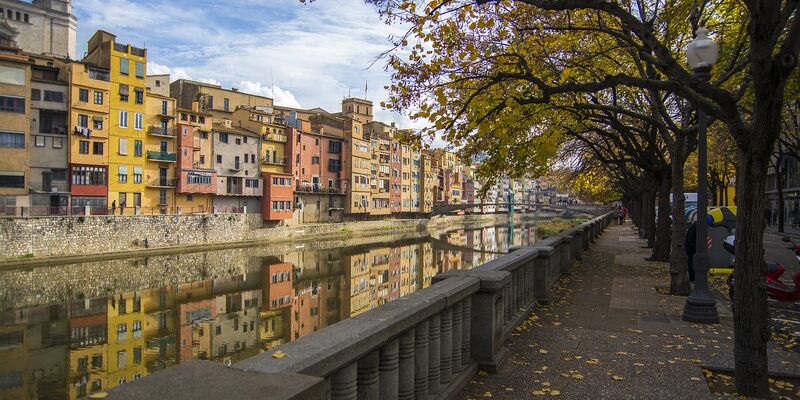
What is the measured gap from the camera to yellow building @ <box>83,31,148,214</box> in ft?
150

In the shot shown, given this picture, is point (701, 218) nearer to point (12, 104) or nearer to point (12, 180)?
point (12, 180)

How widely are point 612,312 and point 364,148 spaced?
66.6 metres

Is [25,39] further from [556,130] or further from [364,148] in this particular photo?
[556,130]

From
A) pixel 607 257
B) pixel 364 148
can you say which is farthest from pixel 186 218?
pixel 607 257

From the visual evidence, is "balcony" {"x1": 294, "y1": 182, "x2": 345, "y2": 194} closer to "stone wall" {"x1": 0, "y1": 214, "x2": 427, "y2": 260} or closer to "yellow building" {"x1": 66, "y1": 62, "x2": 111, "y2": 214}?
"stone wall" {"x1": 0, "y1": 214, "x2": 427, "y2": 260}

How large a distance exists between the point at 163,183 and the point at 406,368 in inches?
1976

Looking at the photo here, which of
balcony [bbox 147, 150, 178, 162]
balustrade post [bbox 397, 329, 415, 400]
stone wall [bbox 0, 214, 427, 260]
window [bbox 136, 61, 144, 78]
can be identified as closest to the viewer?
balustrade post [bbox 397, 329, 415, 400]

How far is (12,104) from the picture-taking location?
39406mm

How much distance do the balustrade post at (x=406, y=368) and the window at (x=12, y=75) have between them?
1798 inches

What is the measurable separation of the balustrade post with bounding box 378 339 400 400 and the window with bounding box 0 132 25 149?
148 ft

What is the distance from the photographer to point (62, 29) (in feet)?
272

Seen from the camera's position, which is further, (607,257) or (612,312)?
(607,257)

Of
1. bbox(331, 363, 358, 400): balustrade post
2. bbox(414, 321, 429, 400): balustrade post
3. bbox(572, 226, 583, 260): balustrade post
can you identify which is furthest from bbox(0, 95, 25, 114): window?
bbox(331, 363, 358, 400): balustrade post

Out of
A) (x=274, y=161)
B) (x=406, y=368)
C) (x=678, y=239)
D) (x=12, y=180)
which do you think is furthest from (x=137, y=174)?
(x=406, y=368)
